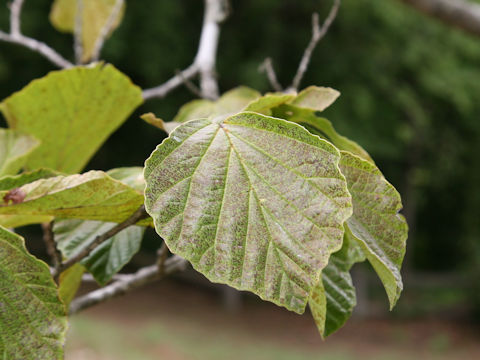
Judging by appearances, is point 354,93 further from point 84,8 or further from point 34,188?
point 34,188

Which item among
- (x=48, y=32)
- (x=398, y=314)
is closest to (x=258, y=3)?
(x=48, y=32)

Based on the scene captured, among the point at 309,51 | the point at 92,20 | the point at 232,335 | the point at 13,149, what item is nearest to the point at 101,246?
the point at 13,149

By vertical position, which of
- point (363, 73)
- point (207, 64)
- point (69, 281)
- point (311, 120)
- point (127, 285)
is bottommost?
point (363, 73)

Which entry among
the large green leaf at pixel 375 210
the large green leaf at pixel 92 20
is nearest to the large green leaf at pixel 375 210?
the large green leaf at pixel 375 210

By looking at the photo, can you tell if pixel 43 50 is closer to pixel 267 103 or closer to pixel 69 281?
pixel 69 281

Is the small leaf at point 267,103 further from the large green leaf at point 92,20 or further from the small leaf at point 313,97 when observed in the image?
the large green leaf at point 92,20

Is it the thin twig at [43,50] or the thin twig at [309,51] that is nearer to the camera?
the thin twig at [309,51]

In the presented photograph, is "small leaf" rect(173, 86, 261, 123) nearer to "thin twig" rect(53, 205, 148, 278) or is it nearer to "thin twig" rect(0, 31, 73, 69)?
"thin twig" rect(53, 205, 148, 278)
